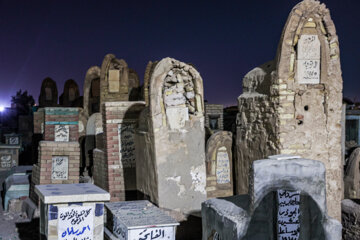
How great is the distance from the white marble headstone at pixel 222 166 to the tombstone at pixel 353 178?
245 centimetres

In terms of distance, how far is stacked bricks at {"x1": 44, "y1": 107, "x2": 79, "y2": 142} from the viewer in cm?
947

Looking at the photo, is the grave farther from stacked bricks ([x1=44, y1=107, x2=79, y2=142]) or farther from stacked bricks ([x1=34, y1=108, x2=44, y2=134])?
stacked bricks ([x1=34, y1=108, x2=44, y2=134])

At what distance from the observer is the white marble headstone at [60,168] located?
767 cm

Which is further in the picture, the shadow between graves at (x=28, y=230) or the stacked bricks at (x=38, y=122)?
the stacked bricks at (x=38, y=122)

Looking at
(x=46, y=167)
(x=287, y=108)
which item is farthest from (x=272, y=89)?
(x=46, y=167)

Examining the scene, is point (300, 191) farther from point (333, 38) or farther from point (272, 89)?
point (333, 38)

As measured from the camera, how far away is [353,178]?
8.33 metres

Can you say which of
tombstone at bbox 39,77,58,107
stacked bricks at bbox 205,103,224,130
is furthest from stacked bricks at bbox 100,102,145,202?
tombstone at bbox 39,77,58,107

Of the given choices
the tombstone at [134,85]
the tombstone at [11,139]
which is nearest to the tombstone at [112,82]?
the tombstone at [134,85]

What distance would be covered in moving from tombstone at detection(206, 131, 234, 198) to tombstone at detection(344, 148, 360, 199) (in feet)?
7.77

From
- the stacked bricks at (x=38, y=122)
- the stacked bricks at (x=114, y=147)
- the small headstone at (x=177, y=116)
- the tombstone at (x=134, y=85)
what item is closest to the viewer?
the small headstone at (x=177, y=116)

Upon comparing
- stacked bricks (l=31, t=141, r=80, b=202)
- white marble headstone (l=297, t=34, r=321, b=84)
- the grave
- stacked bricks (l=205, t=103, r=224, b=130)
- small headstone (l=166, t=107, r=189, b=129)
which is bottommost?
the grave

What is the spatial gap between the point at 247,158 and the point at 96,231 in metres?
4.01

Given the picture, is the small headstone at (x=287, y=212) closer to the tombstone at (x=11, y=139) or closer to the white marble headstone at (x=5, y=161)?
the white marble headstone at (x=5, y=161)
